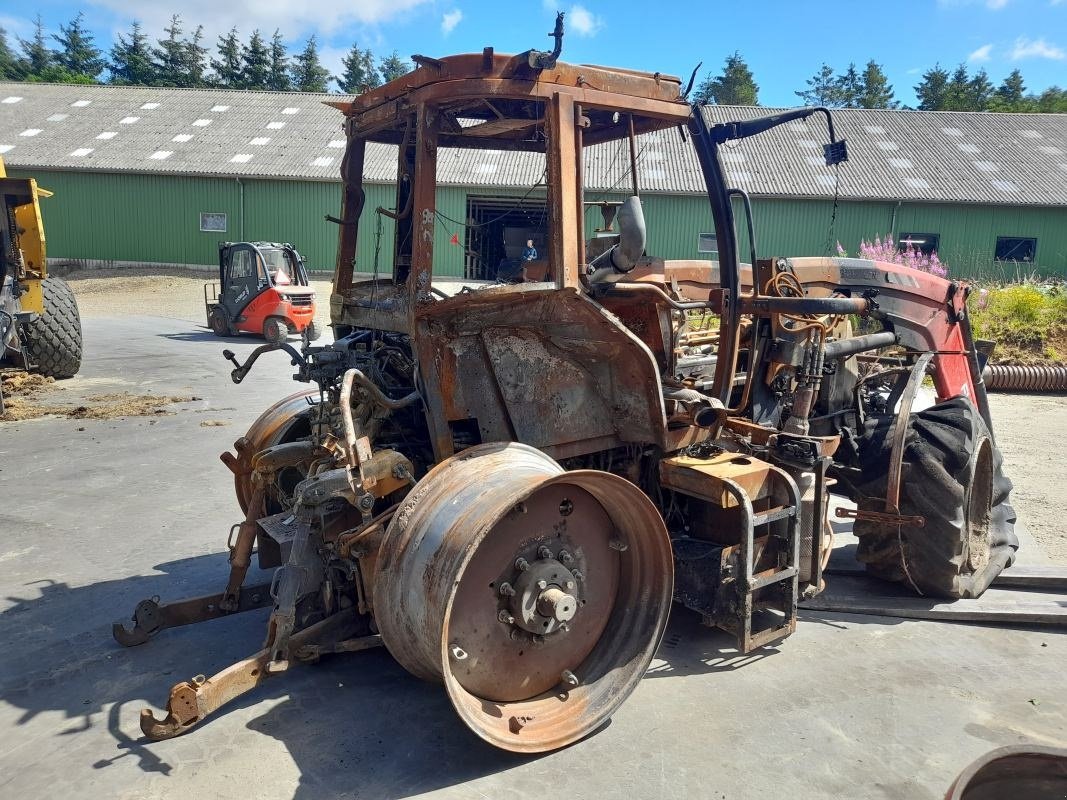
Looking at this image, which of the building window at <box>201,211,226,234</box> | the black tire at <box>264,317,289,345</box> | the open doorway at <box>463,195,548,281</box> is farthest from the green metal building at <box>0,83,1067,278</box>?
the open doorway at <box>463,195,548,281</box>

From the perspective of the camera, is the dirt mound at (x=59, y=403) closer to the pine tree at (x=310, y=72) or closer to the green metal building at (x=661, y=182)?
the green metal building at (x=661, y=182)

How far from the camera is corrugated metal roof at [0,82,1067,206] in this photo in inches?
1001

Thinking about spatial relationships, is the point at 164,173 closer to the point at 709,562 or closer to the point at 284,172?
the point at 284,172

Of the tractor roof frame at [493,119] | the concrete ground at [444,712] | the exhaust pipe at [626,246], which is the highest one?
the tractor roof frame at [493,119]

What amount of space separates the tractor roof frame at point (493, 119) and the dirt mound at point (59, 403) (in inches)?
267

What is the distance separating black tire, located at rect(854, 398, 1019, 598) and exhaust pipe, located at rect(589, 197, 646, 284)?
2.38 m

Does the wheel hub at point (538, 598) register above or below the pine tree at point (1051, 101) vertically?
below

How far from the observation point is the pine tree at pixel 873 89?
6378cm

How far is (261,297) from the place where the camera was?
17.1 meters

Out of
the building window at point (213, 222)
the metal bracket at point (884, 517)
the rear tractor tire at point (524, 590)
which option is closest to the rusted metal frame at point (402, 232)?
the rear tractor tire at point (524, 590)

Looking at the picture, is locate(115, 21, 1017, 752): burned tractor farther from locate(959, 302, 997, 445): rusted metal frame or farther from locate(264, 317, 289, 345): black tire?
locate(264, 317, 289, 345): black tire

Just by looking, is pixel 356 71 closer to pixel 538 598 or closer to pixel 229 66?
pixel 229 66

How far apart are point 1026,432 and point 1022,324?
5870mm

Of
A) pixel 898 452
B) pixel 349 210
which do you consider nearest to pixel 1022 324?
pixel 898 452
